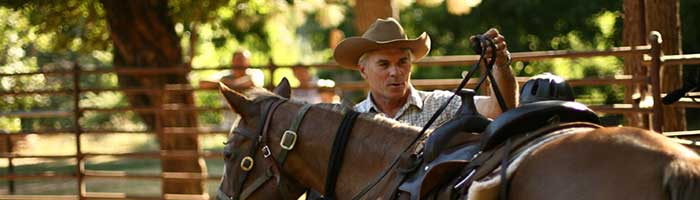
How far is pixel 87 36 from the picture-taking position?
39.0 feet

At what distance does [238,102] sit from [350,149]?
0.49 m

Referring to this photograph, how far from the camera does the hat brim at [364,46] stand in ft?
15.0

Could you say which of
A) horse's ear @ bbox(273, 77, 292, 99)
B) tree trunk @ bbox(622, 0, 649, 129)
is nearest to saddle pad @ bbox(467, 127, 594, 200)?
horse's ear @ bbox(273, 77, 292, 99)

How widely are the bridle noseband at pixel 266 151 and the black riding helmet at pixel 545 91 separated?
3.11ft

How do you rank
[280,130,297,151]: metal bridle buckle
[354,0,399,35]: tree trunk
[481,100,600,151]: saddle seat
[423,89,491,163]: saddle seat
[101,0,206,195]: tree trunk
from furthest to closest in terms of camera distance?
[101,0,206,195]: tree trunk → [354,0,399,35]: tree trunk → [280,130,297,151]: metal bridle buckle → [423,89,491,163]: saddle seat → [481,100,600,151]: saddle seat

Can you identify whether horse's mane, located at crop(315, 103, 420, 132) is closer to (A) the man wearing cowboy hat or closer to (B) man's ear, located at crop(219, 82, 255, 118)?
(B) man's ear, located at crop(219, 82, 255, 118)

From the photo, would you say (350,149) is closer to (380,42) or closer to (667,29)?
(380,42)

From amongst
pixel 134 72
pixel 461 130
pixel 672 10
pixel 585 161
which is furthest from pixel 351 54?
pixel 134 72

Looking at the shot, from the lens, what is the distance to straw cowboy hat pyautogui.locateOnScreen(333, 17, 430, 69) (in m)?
4.57

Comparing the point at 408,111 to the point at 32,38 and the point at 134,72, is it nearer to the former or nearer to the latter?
the point at 134,72

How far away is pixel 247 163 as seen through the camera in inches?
157

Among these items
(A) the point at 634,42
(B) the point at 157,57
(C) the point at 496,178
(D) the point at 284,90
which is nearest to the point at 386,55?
(D) the point at 284,90

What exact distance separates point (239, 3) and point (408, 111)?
7.33 m

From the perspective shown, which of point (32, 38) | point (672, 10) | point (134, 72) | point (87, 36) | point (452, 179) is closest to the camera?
point (452, 179)
